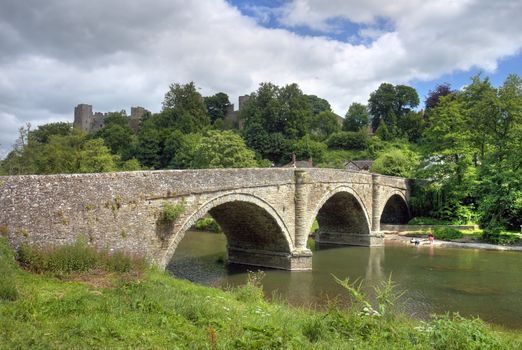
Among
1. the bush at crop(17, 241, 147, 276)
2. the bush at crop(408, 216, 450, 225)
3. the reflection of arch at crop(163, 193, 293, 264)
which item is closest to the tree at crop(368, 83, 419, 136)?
the bush at crop(408, 216, 450, 225)

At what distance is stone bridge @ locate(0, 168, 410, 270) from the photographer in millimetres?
9984

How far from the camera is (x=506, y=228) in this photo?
29.6 metres

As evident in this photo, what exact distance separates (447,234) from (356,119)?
4183cm

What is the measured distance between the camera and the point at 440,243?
1134 inches

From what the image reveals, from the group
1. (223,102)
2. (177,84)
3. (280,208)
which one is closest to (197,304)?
(280,208)

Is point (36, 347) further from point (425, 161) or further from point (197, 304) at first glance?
point (425, 161)

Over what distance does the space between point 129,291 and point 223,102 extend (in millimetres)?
76800

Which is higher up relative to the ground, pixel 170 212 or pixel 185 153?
pixel 185 153

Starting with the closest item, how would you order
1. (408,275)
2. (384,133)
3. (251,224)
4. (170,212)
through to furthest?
(170,212), (408,275), (251,224), (384,133)

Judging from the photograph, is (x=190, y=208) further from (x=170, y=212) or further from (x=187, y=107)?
(x=187, y=107)

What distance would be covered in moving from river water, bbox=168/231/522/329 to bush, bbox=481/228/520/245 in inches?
78.6

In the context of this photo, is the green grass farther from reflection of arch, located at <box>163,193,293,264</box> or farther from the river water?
reflection of arch, located at <box>163,193,293,264</box>

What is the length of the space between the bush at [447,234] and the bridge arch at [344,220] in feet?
17.5

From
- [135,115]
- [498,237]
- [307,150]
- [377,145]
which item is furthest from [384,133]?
[135,115]
